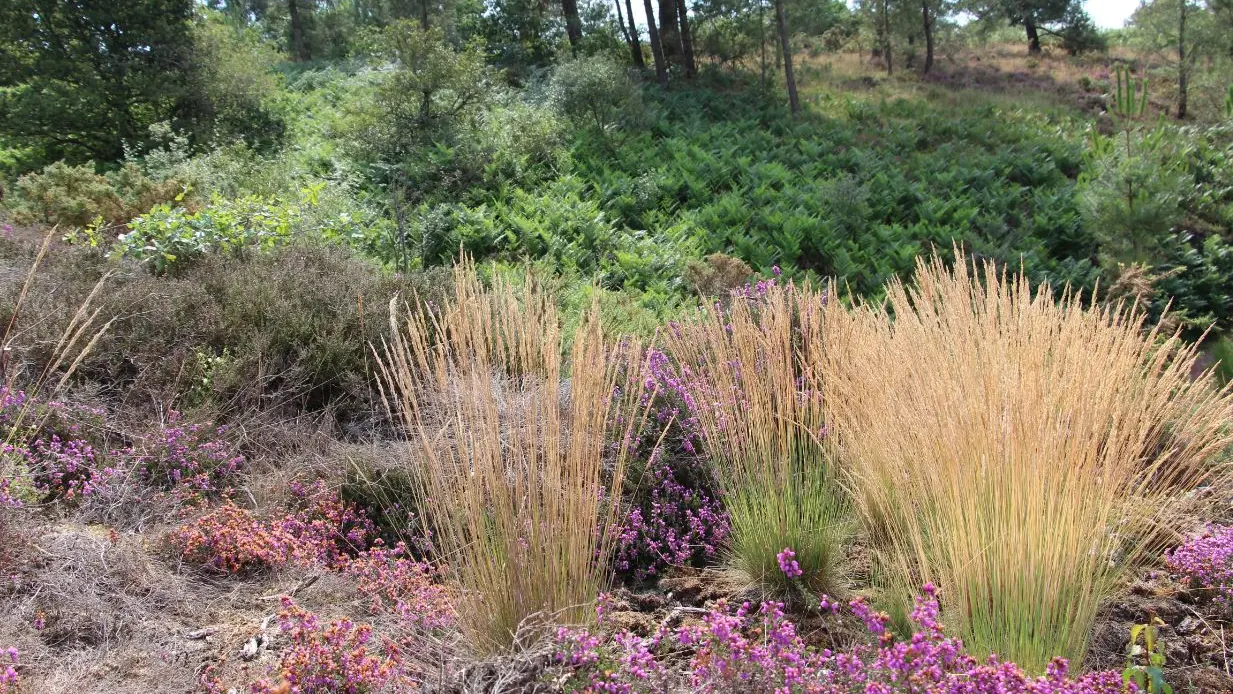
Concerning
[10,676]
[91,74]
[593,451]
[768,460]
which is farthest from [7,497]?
[91,74]

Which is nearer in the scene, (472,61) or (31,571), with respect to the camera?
(31,571)

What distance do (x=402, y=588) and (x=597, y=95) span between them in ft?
38.7

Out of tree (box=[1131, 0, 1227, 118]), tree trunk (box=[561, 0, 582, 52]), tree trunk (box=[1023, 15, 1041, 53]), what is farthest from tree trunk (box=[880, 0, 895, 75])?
tree trunk (box=[561, 0, 582, 52])

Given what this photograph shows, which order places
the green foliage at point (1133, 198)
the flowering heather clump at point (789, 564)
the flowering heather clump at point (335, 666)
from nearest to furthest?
1. the flowering heather clump at point (335, 666)
2. the flowering heather clump at point (789, 564)
3. the green foliage at point (1133, 198)

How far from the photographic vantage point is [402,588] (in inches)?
120

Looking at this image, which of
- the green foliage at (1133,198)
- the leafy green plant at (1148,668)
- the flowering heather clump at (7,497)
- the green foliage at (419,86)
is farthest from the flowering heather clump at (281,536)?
the green foliage at (419,86)

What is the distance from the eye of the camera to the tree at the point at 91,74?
1192 centimetres

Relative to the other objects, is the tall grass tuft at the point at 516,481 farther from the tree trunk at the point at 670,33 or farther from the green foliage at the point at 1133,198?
the tree trunk at the point at 670,33

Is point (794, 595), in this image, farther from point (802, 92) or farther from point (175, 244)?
point (802, 92)

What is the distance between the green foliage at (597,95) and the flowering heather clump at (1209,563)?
38.6 ft

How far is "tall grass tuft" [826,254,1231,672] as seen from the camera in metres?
2.17

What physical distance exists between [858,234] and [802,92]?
9212mm

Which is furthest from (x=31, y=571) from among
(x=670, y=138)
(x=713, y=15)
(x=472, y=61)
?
(x=713, y=15)

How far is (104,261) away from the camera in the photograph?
598 centimetres
